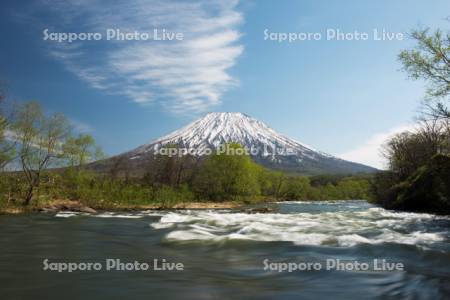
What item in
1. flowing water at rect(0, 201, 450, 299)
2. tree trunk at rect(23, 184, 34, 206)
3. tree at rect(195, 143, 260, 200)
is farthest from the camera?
tree at rect(195, 143, 260, 200)

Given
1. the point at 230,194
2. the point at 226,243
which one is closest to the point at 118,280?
the point at 226,243

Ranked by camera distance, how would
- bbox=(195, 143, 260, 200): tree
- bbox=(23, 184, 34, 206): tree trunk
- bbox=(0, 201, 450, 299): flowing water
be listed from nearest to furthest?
bbox=(0, 201, 450, 299): flowing water
bbox=(23, 184, 34, 206): tree trunk
bbox=(195, 143, 260, 200): tree

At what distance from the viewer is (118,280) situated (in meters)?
7.92

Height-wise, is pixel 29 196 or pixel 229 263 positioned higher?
pixel 29 196

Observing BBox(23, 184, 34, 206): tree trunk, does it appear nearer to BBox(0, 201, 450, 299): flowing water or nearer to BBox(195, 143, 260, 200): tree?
BBox(0, 201, 450, 299): flowing water

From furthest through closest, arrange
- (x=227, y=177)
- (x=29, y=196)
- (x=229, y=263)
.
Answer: (x=227, y=177) < (x=29, y=196) < (x=229, y=263)

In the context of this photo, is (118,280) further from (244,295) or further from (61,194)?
(61,194)

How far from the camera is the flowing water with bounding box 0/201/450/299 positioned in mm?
7160

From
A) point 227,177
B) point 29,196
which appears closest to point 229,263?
point 29,196

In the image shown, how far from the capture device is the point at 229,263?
10.0 meters

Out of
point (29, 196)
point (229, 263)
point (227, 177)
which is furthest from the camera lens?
point (227, 177)

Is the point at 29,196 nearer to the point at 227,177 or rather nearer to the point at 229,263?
the point at 229,263

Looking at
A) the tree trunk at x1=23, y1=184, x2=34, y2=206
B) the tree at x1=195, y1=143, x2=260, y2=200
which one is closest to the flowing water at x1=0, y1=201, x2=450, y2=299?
the tree trunk at x1=23, y1=184, x2=34, y2=206

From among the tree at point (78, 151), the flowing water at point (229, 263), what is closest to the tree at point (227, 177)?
the tree at point (78, 151)
